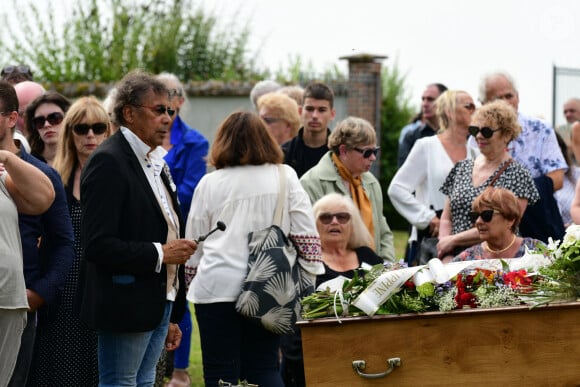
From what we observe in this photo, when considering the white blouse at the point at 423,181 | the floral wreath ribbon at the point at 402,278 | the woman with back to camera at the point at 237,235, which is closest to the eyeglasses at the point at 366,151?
the white blouse at the point at 423,181

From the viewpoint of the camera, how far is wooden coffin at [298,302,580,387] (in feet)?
16.1

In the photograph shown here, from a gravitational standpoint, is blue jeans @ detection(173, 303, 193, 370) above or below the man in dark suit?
below

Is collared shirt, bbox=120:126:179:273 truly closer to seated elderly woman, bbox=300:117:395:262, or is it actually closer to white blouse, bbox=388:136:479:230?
seated elderly woman, bbox=300:117:395:262

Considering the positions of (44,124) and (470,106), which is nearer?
(44,124)

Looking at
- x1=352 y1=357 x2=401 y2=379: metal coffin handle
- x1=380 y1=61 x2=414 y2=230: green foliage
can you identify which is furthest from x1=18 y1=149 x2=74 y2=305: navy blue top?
x1=380 y1=61 x2=414 y2=230: green foliage

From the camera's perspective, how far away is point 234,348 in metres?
6.21

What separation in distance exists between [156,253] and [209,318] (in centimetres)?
93

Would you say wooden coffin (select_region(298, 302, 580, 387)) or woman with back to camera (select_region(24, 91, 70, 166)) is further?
woman with back to camera (select_region(24, 91, 70, 166))

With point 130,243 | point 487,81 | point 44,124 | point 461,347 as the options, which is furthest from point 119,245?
point 487,81

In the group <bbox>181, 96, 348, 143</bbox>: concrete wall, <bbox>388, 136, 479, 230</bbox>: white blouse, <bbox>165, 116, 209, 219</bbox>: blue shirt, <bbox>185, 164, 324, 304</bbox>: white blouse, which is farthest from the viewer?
<bbox>181, 96, 348, 143</bbox>: concrete wall

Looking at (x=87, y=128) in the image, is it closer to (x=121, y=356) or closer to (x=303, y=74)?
(x=121, y=356)

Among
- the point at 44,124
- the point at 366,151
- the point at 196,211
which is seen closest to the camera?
the point at 196,211

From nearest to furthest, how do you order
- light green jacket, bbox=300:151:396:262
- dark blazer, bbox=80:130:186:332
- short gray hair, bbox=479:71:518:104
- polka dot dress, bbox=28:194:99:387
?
dark blazer, bbox=80:130:186:332 → polka dot dress, bbox=28:194:99:387 → light green jacket, bbox=300:151:396:262 → short gray hair, bbox=479:71:518:104

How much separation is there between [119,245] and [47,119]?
2.25 m
